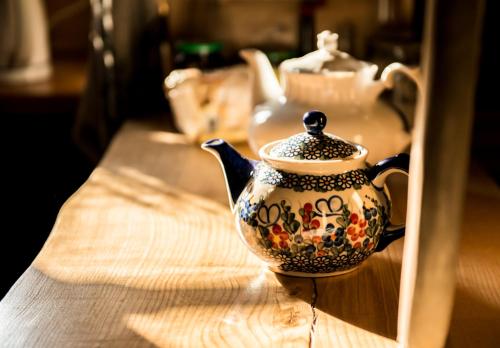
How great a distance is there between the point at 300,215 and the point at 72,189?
1803 mm

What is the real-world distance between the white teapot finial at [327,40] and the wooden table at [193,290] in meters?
0.31

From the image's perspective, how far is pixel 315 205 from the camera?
0.91m

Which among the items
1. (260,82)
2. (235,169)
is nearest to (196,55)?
(260,82)

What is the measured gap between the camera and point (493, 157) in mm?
1949

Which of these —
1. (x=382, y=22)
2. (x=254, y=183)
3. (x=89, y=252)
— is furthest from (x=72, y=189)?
(x=254, y=183)

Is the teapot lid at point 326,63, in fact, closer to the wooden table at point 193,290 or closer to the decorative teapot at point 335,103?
the decorative teapot at point 335,103

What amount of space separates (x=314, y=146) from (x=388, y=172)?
0.36 feet

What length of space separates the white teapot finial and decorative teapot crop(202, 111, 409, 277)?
32 cm

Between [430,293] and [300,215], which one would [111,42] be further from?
[430,293]

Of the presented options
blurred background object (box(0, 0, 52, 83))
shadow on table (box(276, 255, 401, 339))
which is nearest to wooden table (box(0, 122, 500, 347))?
shadow on table (box(276, 255, 401, 339))

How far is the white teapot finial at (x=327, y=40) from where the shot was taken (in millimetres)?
1251

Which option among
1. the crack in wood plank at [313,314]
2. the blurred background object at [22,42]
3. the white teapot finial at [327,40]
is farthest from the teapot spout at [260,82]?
the blurred background object at [22,42]

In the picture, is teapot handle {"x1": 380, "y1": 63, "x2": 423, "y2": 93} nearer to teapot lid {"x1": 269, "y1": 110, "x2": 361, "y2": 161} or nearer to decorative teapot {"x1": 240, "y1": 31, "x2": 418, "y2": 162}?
teapot lid {"x1": 269, "y1": 110, "x2": 361, "y2": 161}

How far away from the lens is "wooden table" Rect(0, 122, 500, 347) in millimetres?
825
